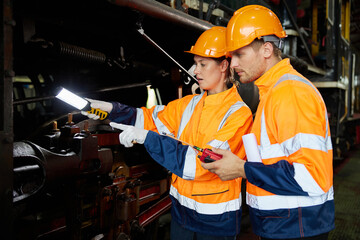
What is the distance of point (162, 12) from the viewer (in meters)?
1.99

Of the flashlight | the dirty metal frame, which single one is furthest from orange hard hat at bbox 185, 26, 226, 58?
the dirty metal frame

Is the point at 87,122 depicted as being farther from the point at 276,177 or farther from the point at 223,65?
the point at 276,177

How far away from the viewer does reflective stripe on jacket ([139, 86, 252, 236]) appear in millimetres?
1762

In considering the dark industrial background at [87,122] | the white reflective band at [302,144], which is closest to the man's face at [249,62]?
the white reflective band at [302,144]

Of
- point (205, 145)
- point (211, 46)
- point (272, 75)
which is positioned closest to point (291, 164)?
point (272, 75)

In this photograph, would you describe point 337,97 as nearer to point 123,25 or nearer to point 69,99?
point 123,25

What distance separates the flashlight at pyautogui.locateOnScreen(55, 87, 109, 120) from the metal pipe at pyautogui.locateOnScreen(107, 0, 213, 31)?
0.61 meters

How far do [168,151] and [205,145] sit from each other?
9.3 inches

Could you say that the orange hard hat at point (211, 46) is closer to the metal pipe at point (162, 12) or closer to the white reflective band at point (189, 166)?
the metal pipe at point (162, 12)

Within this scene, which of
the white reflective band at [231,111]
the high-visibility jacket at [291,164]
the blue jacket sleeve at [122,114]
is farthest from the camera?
the blue jacket sleeve at [122,114]

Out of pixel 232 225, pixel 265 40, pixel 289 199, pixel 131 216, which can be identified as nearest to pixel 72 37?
pixel 131 216

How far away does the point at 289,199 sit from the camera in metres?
1.38

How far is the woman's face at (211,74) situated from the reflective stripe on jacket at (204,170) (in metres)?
0.12

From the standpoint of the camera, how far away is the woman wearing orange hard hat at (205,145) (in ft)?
5.81
